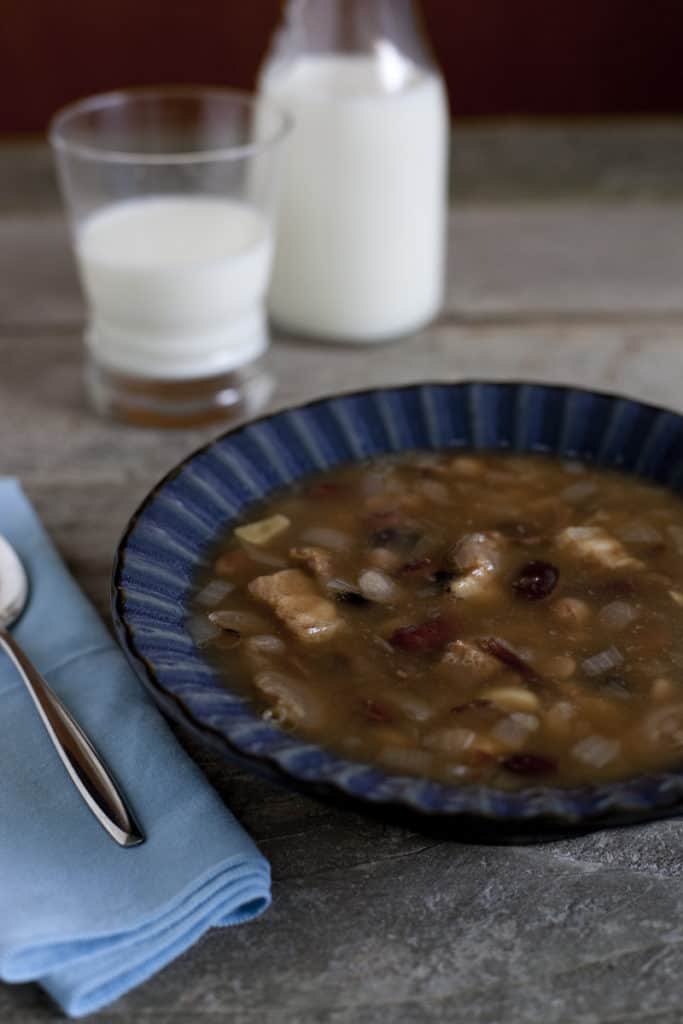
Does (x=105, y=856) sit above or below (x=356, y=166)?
below

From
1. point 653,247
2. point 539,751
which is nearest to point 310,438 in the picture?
point 539,751

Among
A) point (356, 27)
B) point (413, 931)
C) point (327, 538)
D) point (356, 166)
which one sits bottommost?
point (413, 931)

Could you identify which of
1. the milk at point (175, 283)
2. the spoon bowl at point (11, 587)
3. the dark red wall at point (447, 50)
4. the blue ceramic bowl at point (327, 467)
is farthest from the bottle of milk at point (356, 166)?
the spoon bowl at point (11, 587)

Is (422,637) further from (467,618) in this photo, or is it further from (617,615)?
(617,615)

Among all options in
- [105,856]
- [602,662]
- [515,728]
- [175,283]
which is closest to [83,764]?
[105,856]

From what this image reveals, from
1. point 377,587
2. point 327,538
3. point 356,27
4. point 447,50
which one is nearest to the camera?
point 377,587

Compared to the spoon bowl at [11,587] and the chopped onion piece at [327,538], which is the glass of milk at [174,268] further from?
the chopped onion piece at [327,538]

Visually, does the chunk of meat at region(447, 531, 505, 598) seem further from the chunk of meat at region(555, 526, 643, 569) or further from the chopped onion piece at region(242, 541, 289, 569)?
the chopped onion piece at region(242, 541, 289, 569)
